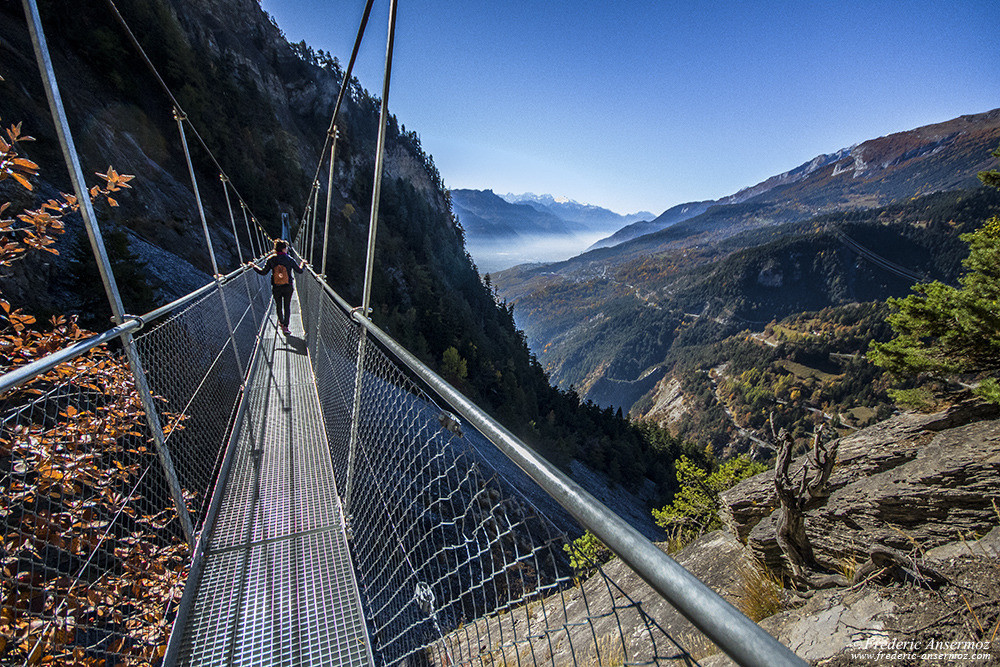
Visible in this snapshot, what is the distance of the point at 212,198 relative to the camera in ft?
61.9

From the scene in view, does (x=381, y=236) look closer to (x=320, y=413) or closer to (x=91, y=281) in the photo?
(x=91, y=281)

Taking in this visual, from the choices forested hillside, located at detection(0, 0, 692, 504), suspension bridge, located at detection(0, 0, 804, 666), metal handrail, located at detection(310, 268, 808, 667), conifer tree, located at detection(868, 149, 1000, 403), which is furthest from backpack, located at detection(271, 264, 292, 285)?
conifer tree, located at detection(868, 149, 1000, 403)

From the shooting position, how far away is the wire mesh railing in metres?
1.87

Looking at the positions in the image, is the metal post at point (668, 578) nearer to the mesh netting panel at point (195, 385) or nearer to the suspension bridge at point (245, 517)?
the suspension bridge at point (245, 517)

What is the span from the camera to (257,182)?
23703mm

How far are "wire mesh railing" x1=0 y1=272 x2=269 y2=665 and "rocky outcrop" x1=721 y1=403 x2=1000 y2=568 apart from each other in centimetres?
652

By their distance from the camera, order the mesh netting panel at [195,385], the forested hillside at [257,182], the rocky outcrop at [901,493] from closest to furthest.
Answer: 1. the mesh netting panel at [195,385]
2. the rocky outcrop at [901,493]
3. the forested hillside at [257,182]

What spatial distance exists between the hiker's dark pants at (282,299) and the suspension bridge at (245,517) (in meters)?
2.85

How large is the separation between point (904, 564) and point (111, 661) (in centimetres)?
558

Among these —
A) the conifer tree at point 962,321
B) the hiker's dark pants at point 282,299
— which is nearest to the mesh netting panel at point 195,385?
the hiker's dark pants at point 282,299

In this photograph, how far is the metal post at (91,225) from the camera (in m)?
1.75

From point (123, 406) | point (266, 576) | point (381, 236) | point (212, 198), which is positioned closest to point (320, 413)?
point (123, 406)

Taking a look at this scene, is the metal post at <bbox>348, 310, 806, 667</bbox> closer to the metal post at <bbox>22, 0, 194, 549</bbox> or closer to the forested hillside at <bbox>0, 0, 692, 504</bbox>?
the metal post at <bbox>22, 0, 194, 549</bbox>

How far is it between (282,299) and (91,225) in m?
5.24
